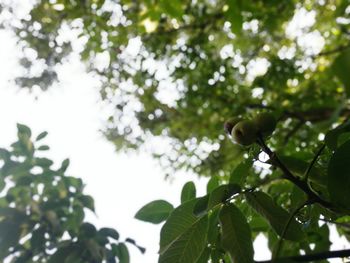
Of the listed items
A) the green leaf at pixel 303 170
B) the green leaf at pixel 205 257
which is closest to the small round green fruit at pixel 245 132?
the green leaf at pixel 303 170

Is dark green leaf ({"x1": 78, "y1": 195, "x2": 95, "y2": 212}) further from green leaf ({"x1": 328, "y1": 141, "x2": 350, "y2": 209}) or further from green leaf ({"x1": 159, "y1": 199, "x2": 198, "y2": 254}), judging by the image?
green leaf ({"x1": 328, "y1": 141, "x2": 350, "y2": 209})

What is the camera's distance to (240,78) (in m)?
4.84

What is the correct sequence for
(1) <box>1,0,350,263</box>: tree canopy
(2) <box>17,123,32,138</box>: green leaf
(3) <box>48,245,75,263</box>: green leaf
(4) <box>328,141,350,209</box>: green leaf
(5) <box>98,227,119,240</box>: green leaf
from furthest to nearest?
1. (1) <box>1,0,350,263</box>: tree canopy
2. (2) <box>17,123,32,138</box>: green leaf
3. (5) <box>98,227,119,240</box>: green leaf
4. (3) <box>48,245,75,263</box>: green leaf
5. (4) <box>328,141,350,209</box>: green leaf

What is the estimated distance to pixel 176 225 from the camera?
82 cm

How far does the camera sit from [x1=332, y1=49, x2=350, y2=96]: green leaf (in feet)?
1.18

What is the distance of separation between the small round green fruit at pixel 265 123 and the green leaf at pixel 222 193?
119mm

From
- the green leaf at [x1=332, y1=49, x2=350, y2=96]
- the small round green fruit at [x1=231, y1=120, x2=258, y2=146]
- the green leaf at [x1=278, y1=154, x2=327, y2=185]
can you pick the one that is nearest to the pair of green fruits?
the small round green fruit at [x1=231, y1=120, x2=258, y2=146]

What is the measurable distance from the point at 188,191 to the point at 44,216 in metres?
1.02

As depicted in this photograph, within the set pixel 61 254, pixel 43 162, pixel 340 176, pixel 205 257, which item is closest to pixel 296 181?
pixel 340 176

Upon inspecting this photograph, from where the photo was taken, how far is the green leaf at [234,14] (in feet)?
6.27

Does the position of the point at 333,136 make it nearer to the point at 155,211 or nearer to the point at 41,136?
the point at 155,211

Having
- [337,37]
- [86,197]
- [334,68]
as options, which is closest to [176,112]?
[337,37]

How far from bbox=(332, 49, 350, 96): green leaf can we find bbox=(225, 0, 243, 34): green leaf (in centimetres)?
160

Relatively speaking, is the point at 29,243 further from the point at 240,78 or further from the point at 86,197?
the point at 240,78
